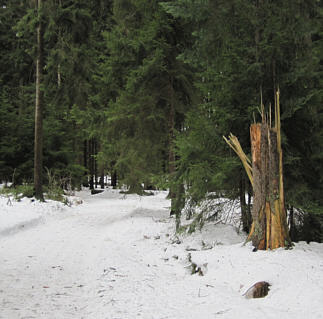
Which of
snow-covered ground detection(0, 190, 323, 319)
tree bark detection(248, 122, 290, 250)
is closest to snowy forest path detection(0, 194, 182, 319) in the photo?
snow-covered ground detection(0, 190, 323, 319)

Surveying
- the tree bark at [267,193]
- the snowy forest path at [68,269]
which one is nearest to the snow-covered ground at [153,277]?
the snowy forest path at [68,269]

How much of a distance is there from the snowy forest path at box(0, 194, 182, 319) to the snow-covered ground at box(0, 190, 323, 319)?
0.6 inches

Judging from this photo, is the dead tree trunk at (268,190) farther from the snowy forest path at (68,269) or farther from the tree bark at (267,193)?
the snowy forest path at (68,269)

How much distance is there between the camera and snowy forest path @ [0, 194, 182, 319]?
4.34 m

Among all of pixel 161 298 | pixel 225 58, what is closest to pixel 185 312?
pixel 161 298

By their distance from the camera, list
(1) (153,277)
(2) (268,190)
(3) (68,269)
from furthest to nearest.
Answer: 1. (3) (68,269)
2. (2) (268,190)
3. (1) (153,277)

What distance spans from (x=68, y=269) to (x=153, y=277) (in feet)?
5.58

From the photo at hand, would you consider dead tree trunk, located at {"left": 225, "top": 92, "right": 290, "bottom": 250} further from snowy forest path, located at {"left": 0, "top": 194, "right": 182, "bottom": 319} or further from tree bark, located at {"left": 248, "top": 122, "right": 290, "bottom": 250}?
snowy forest path, located at {"left": 0, "top": 194, "right": 182, "bottom": 319}

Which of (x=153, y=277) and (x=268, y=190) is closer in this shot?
(x=153, y=277)

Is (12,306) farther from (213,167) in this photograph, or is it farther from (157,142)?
(157,142)

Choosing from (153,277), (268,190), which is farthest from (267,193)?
(153,277)

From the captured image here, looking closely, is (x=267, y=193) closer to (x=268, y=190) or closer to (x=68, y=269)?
(x=268, y=190)

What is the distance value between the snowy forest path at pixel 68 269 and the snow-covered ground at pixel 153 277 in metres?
0.01

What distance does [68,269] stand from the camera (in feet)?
19.9
